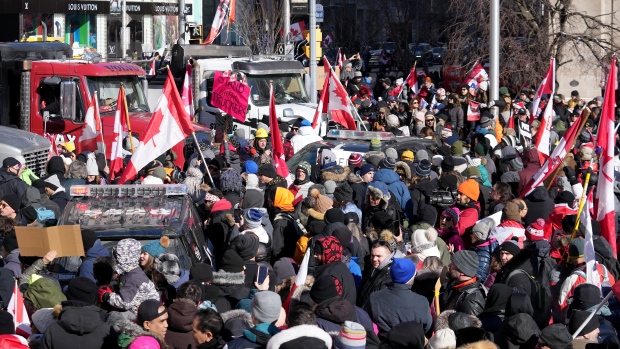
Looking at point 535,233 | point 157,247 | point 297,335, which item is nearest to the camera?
point 297,335

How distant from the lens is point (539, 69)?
27172mm

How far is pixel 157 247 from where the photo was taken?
8.88 meters

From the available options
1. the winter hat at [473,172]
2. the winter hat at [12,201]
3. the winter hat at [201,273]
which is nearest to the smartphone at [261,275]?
the winter hat at [201,273]

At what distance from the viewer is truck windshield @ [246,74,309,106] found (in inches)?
874

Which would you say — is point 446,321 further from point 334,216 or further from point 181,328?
point 334,216

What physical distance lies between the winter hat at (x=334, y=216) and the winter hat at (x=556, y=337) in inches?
144

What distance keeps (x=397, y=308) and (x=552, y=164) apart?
490cm

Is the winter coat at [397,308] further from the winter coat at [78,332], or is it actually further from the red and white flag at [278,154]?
the red and white flag at [278,154]

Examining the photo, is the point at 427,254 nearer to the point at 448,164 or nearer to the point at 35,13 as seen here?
the point at 448,164

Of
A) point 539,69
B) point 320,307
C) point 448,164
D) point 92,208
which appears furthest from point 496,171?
point 539,69

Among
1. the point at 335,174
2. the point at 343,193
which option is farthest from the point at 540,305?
the point at 335,174

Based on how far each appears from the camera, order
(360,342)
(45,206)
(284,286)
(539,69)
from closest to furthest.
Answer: (360,342), (284,286), (45,206), (539,69)

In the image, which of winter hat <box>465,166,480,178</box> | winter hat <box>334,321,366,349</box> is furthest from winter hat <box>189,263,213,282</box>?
winter hat <box>465,166,480,178</box>

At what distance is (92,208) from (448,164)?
4457 millimetres
